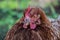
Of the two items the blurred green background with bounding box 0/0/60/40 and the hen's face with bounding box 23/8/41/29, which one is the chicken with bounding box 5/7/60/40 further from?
the blurred green background with bounding box 0/0/60/40

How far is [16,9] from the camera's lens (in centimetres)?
490

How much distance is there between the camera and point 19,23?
2846 mm

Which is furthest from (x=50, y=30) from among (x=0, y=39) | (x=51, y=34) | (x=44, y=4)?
(x=44, y=4)

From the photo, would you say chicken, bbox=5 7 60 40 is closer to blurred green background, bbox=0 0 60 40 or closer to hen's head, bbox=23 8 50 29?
hen's head, bbox=23 8 50 29

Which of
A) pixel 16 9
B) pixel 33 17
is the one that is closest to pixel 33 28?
pixel 33 17

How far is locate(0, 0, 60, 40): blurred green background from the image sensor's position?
4.56 metres

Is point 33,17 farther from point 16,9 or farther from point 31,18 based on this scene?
point 16,9

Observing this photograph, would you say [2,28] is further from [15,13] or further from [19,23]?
[19,23]

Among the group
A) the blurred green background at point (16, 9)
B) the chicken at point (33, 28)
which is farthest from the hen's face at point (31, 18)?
the blurred green background at point (16, 9)

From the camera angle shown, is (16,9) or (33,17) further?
(16,9)

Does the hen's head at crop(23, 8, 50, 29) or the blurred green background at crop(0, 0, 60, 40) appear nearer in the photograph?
the hen's head at crop(23, 8, 50, 29)

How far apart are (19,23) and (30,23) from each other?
0.14 m

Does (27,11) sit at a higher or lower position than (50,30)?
higher

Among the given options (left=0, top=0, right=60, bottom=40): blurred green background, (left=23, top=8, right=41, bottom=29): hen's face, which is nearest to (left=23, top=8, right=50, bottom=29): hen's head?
(left=23, top=8, right=41, bottom=29): hen's face
